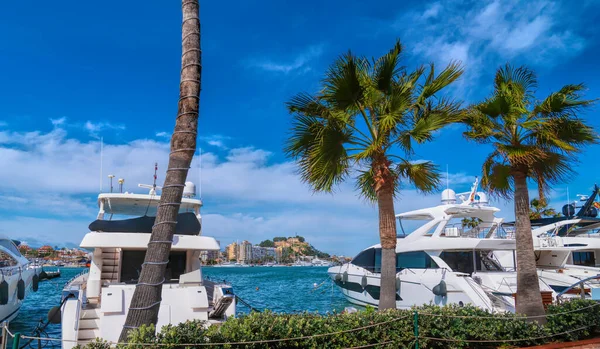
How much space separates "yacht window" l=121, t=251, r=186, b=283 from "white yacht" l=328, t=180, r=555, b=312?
8381mm

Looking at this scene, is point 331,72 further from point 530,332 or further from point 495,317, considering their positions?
point 530,332

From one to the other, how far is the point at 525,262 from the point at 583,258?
20763mm

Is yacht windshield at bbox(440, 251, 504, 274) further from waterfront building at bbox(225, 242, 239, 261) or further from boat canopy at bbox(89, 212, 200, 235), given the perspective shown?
waterfront building at bbox(225, 242, 239, 261)

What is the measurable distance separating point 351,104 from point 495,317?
17.1ft

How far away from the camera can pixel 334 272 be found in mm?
26672

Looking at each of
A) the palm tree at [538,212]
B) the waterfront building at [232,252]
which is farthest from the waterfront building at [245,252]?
the palm tree at [538,212]

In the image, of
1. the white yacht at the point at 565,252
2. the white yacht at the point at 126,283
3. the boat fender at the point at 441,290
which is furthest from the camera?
the white yacht at the point at 565,252

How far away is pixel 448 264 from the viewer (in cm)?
1852

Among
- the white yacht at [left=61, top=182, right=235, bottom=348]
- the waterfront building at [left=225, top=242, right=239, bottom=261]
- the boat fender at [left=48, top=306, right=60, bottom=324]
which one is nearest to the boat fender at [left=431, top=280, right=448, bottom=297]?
the white yacht at [left=61, top=182, right=235, bottom=348]

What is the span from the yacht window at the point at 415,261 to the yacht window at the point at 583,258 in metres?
13.6

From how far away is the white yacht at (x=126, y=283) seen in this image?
29.7 feet

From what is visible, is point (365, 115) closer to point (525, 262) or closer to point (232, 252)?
point (525, 262)

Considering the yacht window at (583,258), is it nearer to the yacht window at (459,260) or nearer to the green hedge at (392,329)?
the yacht window at (459,260)

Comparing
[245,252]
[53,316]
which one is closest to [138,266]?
[53,316]
